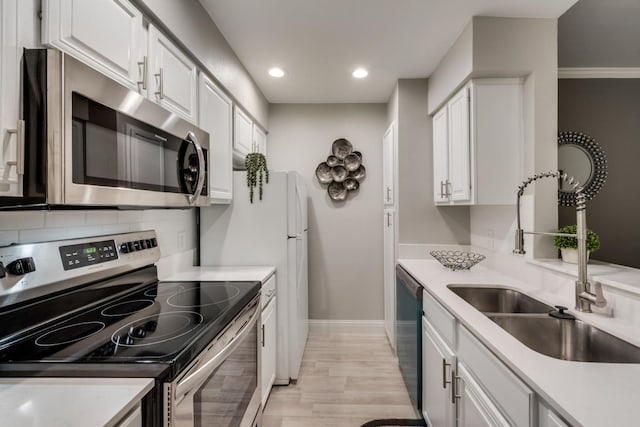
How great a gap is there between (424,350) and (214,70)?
211 cm

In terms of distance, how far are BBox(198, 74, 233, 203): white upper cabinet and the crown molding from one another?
261 cm

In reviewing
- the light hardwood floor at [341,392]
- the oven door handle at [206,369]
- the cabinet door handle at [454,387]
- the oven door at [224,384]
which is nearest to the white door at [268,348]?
the light hardwood floor at [341,392]

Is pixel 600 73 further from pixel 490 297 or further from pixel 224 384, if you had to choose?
pixel 224 384

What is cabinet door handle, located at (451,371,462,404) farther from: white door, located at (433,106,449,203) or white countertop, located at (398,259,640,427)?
white door, located at (433,106,449,203)

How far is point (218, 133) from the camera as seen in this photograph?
2.24 m

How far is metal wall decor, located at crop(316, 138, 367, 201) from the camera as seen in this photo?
3770 millimetres

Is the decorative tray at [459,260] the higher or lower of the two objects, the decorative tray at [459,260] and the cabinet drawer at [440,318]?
the higher

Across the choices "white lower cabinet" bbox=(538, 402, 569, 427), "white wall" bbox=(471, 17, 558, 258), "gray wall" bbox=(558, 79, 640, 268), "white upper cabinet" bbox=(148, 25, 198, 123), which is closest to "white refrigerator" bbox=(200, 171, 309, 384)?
"white upper cabinet" bbox=(148, 25, 198, 123)

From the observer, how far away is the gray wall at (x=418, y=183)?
2980 mm

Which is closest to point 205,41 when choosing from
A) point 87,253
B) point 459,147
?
point 87,253

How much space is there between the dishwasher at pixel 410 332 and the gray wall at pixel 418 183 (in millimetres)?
465

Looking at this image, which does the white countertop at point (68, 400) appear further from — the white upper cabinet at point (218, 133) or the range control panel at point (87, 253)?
the white upper cabinet at point (218, 133)

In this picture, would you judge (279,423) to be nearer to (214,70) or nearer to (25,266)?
(25,266)

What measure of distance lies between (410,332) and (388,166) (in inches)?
65.6
